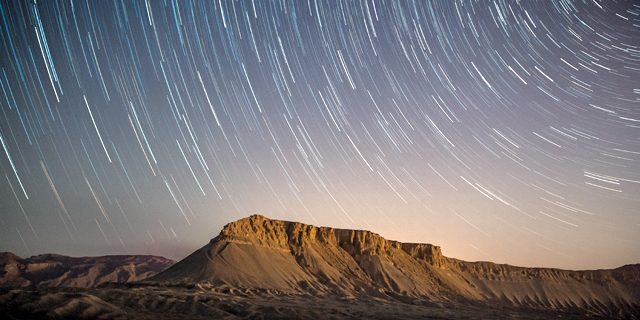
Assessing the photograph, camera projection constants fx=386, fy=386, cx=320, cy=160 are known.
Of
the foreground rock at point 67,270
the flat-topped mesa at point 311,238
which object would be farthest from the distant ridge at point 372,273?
the foreground rock at point 67,270

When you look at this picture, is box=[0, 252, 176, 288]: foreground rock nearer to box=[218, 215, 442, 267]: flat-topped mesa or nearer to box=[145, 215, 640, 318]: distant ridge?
box=[218, 215, 442, 267]: flat-topped mesa

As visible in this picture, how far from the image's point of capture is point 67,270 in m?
135

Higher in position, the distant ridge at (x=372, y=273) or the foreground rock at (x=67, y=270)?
the distant ridge at (x=372, y=273)

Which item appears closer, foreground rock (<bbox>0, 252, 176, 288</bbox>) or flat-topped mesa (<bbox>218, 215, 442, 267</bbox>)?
flat-topped mesa (<bbox>218, 215, 442, 267</bbox>)

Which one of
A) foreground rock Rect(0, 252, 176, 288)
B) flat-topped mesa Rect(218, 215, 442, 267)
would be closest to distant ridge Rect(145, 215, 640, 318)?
flat-topped mesa Rect(218, 215, 442, 267)

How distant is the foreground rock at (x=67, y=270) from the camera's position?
123750 mm

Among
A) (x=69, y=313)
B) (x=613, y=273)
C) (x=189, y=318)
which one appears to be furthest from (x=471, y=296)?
(x=69, y=313)

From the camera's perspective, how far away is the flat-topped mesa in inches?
2987

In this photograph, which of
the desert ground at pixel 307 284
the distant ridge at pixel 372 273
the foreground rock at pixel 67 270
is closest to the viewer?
the desert ground at pixel 307 284

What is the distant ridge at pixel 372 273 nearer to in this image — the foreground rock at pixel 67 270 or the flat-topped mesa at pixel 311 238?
the flat-topped mesa at pixel 311 238

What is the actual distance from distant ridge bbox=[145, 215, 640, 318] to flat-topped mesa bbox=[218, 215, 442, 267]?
0.74 ft

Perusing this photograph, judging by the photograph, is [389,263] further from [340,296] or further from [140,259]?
[140,259]

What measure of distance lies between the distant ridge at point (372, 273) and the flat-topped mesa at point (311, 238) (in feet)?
0.74

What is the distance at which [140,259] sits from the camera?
167625mm
